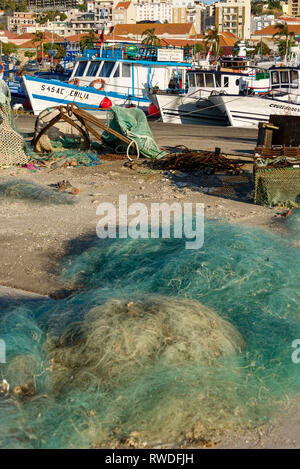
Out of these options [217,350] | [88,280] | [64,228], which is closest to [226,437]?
[217,350]

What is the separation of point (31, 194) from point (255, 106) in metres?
12.1

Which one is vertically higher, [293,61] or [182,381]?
[293,61]

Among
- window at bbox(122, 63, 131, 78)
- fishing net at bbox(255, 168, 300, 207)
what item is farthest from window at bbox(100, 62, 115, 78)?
fishing net at bbox(255, 168, 300, 207)

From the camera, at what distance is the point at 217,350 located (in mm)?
3664

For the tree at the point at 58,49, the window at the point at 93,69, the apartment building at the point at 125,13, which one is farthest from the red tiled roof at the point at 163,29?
the window at the point at 93,69

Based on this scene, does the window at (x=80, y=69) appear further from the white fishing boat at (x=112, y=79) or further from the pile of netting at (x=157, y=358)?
the pile of netting at (x=157, y=358)

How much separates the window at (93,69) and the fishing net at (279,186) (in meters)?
16.0

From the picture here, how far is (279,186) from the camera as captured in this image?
7.89 m

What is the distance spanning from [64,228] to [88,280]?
1815 mm

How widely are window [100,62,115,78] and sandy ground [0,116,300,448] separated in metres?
11.1

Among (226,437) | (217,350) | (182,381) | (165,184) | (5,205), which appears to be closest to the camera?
(226,437)

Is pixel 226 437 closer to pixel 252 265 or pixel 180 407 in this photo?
pixel 180 407

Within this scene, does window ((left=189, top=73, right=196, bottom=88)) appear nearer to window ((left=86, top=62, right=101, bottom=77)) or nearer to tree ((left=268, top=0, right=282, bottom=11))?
window ((left=86, top=62, right=101, bottom=77))

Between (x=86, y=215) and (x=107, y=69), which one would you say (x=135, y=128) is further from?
(x=107, y=69)
